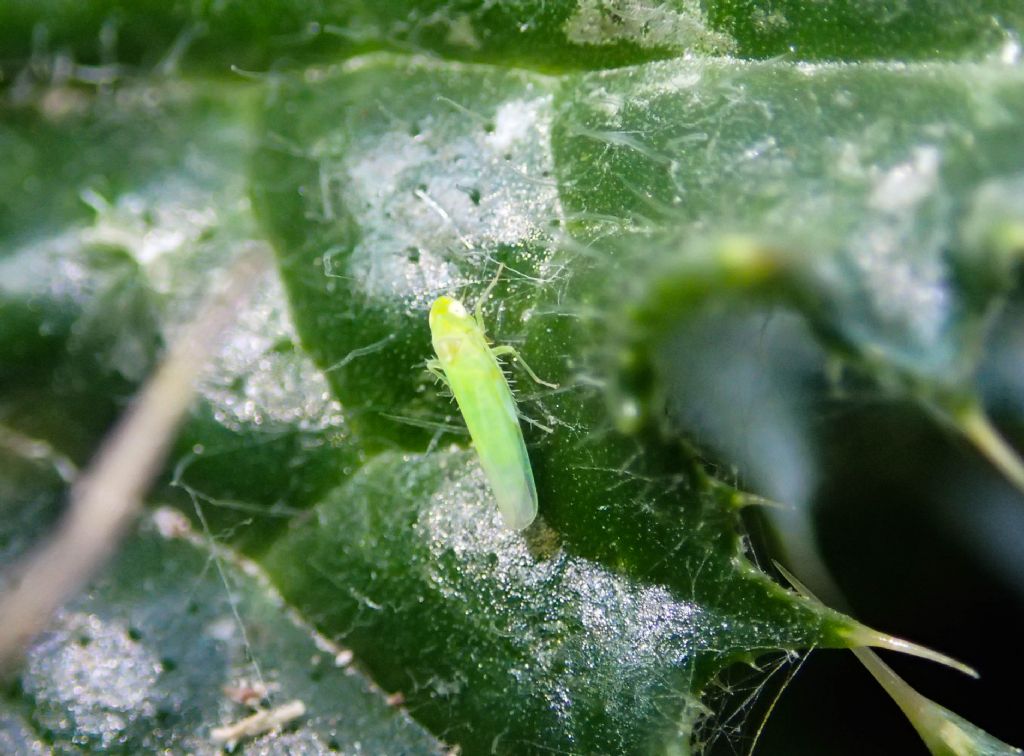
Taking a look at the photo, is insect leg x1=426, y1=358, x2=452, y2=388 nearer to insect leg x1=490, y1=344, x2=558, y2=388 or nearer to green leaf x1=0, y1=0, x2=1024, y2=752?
green leaf x1=0, y1=0, x2=1024, y2=752

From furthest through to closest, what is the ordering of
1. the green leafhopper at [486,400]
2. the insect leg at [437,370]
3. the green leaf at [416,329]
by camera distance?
the insect leg at [437,370], the green leafhopper at [486,400], the green leaf at [416,329]

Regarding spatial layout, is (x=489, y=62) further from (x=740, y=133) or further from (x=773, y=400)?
(x=773, y=400)

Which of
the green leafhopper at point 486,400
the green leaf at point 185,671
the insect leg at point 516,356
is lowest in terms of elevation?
the green leaf at point 185,671

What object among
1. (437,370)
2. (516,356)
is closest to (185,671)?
(437,370)

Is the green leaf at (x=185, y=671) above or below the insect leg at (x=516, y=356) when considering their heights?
below

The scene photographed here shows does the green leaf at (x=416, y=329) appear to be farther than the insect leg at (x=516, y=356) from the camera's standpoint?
No

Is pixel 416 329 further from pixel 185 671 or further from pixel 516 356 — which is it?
pixel 185 671

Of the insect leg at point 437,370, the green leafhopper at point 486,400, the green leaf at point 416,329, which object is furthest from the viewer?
the insect leg at point 437,370

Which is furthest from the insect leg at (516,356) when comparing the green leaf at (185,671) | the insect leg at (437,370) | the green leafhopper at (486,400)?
the green leaf at (185,671)

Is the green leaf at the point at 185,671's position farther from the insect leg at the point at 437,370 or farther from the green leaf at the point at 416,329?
the insect leg at the point at 437,370
